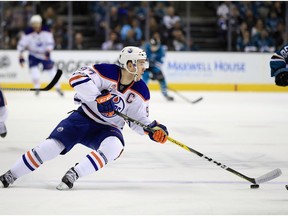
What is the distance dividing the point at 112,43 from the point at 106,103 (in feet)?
31.5

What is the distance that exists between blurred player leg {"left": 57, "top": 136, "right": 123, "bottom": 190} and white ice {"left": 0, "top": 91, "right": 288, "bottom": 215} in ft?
0.27

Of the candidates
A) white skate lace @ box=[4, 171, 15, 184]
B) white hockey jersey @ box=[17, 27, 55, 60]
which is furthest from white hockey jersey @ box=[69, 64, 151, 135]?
white hockey jersey @ box=[17, 27, 55, 60]

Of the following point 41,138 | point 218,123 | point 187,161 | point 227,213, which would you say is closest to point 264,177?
point 227,213

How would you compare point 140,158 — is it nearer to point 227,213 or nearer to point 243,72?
point 227,213

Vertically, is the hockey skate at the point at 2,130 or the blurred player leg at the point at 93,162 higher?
the blurred player leg at the point at 93,162

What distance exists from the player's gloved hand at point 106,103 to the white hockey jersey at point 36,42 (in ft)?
27.1

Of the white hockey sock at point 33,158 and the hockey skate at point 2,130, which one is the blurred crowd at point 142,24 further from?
the white hockey sock at point 33,158

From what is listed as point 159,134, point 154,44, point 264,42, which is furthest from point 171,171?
point 264,42

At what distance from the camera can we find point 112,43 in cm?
1394

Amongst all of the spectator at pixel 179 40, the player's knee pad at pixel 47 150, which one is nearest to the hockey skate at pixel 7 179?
the player's knee pad at pixel 47 150

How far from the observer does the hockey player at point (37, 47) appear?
12531mm

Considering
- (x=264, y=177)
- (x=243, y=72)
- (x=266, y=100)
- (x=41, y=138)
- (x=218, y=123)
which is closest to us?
(x=264, y=177)

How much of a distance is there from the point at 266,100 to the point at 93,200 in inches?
330

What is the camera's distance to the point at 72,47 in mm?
13977
